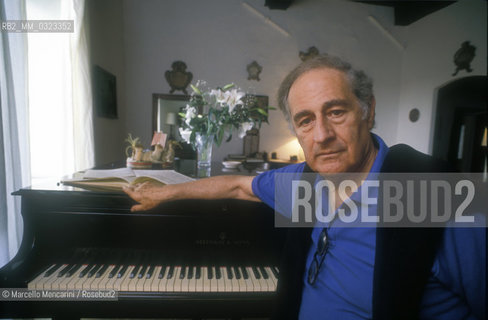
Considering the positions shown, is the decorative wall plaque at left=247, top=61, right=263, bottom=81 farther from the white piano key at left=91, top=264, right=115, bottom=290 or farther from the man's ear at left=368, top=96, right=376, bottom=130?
the white piano key at left=91, top=264, right=115, bottom=290

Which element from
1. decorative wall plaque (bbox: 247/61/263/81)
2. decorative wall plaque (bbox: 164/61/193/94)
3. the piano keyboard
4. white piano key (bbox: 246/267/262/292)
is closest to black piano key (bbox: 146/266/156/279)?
the piano keyboard

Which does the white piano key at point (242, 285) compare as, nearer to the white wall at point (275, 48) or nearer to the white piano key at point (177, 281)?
the white piano key at point (177, 281)

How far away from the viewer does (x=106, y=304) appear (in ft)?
3.38

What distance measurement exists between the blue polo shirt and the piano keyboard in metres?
0.23

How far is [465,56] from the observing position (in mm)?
3848

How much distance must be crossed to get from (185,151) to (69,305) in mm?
1585

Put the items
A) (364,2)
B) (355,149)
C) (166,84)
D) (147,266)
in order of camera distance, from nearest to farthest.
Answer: (355,149) → (147,266) → (166,84) → (364,2)

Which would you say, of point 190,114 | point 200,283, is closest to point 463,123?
point 190,114

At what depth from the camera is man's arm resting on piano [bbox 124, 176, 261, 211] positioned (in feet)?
3.61

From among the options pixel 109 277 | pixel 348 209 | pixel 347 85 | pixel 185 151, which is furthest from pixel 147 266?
pixel 185 151

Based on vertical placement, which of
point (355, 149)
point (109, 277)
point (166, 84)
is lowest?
point (109, 277)

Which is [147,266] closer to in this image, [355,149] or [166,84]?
[355,149]

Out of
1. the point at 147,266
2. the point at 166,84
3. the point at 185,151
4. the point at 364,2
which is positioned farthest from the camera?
the point at 364,2

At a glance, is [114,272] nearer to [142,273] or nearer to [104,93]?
[142,273]
